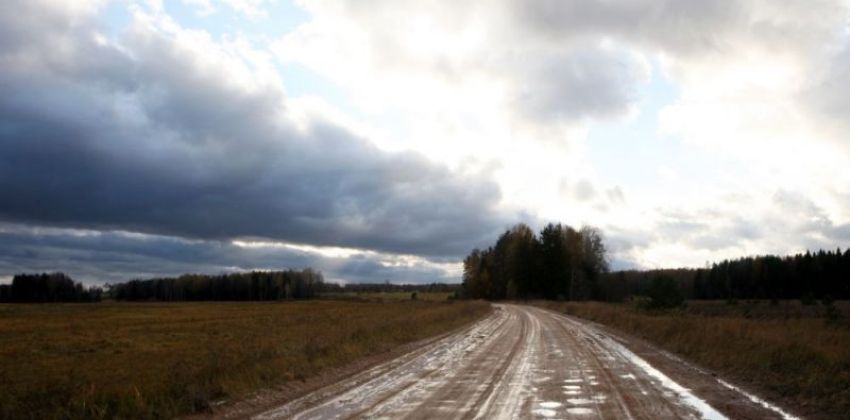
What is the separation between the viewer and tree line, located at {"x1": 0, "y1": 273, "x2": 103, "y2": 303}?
487 ft

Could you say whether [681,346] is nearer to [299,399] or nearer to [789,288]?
[299,399]

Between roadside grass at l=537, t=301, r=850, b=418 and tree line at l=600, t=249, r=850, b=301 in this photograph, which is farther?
tree line at l=600, t=249, r=850, b=301

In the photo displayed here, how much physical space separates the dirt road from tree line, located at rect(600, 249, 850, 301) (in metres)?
73.7

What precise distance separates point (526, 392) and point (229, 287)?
6774 inches

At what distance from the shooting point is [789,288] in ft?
336

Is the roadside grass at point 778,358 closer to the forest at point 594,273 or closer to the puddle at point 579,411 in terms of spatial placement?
the puddle at point 579,411

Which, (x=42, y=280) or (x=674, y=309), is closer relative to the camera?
(x=674, y=309)

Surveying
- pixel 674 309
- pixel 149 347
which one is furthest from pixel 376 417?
pixel 674 309

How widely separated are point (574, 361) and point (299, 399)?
9.05 m

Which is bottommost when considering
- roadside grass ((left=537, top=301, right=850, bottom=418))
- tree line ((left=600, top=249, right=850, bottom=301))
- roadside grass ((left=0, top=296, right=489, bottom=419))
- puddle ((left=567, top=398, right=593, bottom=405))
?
roadside grass ((left=0, top=296, right=489, bottom=419))

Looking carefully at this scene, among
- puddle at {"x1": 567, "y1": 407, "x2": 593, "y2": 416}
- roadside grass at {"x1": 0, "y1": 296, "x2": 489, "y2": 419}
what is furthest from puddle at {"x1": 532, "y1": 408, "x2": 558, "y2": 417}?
roadside grass at {"x1": 0, "y1": 296, "x2": 489, "y2": 419}

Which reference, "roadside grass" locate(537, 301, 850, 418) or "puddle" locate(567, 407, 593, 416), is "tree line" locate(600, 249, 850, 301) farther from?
"puddle" locate(567, 407, 593, 416)

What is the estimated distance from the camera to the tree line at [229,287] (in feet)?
556

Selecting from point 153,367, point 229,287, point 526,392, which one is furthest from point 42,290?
point 526,392
